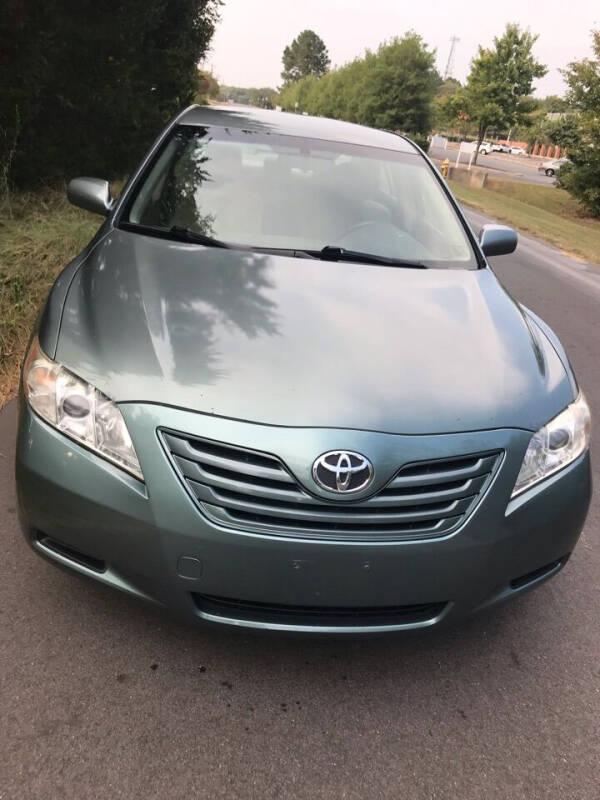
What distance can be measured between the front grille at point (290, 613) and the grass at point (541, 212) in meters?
11.2

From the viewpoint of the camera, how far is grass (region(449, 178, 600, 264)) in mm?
14188

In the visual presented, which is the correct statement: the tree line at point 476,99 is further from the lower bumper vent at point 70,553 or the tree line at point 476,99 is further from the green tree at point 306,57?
the green tree at point 306,57

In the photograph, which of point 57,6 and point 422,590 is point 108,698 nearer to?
point 422,590

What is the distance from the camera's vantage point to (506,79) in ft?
109

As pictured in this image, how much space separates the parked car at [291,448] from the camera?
6.02 feet

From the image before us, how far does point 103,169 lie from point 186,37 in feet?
7.81

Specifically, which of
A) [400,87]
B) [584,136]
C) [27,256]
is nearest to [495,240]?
[27,256]

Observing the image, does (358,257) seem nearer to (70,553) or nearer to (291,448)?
(291,448)

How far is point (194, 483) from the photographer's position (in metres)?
1.84

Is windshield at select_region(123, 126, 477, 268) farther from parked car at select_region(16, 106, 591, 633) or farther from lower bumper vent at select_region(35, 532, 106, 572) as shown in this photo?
lower bumper vent at select_region(35, 532, 106, 572)

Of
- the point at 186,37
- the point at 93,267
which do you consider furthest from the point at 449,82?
the point at 93,267

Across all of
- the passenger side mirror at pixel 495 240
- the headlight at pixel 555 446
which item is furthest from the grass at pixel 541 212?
the headlight at pixel 555 446

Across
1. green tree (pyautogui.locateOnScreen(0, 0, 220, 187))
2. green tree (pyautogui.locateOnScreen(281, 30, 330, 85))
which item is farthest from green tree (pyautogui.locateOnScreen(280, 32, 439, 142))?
green tree (pyautogui.locateOnScreen(281, 30, 330, 85))

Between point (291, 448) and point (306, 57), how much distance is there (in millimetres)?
140319
